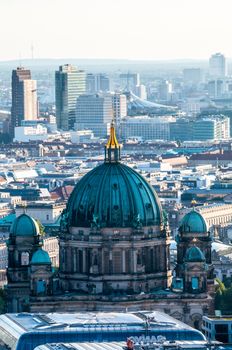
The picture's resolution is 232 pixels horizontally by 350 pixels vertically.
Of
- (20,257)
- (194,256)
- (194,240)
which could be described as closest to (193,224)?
(194,240)

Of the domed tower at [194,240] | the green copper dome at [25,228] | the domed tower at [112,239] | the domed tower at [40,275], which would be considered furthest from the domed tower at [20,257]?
the domed tower at [194,240]

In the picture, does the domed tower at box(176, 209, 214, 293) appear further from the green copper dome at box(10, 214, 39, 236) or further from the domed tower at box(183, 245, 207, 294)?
the green copper dome at box(10, 214, 39, 236)

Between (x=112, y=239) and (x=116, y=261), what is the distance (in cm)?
79

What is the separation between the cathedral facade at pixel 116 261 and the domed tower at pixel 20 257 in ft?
5.05

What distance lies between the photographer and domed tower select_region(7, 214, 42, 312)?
84625mm

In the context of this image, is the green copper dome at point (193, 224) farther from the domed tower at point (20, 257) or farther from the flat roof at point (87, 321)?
the flat roof at point (87, 321)

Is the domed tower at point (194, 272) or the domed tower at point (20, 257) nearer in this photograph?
the domed tower at point (194, 272)

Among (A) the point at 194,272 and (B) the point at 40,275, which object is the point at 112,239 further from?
(A) the point at 194,272

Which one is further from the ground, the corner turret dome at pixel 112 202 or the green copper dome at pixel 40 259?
the corner turret dome at pixel 112 202

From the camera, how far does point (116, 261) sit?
269 feet

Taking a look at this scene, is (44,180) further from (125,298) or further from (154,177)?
(125,298)

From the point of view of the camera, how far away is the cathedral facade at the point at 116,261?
268 feet

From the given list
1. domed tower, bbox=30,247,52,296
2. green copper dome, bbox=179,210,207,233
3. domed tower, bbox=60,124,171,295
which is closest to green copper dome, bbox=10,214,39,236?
domed tower, bbox=60,124,171,295

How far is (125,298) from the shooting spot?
81.9 metres
